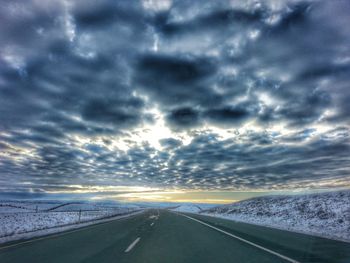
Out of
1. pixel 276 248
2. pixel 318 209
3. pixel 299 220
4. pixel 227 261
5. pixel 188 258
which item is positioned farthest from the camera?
pixel 318 209

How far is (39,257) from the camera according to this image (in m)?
7.76

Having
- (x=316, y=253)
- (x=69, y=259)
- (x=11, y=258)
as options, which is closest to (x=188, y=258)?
(x=69, y=259)

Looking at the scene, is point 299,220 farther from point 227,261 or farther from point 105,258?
point 105,258

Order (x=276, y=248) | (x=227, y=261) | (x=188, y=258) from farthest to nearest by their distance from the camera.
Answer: (x=276, y=248), (x=188, y=258), (x=227, y=261)

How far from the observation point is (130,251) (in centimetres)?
867

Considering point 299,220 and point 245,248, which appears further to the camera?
point 299,220

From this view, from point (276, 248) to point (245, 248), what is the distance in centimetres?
110

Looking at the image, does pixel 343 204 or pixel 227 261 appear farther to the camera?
pixel 343 204

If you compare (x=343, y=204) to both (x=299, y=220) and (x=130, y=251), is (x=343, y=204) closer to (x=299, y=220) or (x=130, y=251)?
(x=299, y=220)

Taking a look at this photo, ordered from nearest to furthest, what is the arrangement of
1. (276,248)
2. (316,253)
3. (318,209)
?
1. (316,253)
2. (276,248)
3. (318,209)

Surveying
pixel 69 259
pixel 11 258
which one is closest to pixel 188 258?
pixel 69 259

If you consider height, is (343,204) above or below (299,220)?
above

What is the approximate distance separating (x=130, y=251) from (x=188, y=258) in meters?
2.25

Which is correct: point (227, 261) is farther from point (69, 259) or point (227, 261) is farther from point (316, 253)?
point (69, 259)
